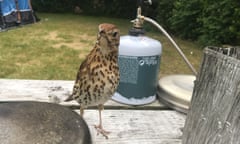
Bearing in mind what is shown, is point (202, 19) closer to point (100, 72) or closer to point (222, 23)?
point (222, 23)

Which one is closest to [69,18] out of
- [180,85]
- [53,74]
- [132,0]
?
[132,0]

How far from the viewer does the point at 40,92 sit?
1027 millimetres

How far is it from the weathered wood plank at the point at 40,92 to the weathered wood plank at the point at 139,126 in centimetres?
6

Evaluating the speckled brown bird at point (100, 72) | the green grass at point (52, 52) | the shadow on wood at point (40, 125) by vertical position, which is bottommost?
the green grass at point (52, 52)

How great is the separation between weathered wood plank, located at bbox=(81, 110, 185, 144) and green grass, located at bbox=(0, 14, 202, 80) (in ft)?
9.96

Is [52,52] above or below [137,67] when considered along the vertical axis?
below

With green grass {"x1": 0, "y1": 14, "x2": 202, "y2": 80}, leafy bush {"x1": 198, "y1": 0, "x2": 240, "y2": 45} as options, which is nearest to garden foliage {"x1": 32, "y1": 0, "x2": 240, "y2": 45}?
leafy bush {"x1": 198, "y1": 0, "x2": 240, "y2": 45}

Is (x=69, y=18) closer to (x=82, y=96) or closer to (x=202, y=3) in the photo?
(x=202, y=3)

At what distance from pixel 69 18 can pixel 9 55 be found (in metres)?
4.97

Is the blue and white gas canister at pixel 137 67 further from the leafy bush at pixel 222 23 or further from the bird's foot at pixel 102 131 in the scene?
the leafy bush at pixel 222 23

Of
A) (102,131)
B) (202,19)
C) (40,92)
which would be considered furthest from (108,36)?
(202,19)

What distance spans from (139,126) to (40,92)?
360mm

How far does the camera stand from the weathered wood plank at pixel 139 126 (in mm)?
774

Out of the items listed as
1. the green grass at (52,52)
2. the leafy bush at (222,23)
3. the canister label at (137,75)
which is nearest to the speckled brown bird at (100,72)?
the canister label at (137,75)
